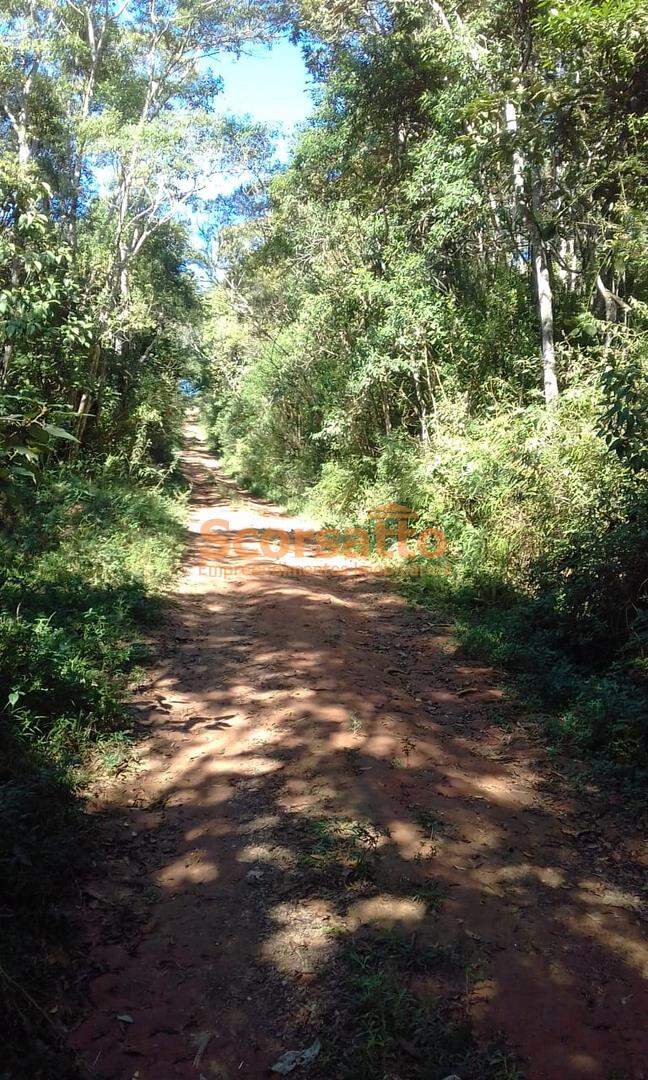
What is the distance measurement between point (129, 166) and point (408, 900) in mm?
17315

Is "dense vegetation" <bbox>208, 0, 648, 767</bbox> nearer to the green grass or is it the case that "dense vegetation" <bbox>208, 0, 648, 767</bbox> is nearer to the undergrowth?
the undergrowth

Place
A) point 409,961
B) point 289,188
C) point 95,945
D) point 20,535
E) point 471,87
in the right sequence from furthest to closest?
point 289,188, point 471,87, point 20,535, point 95,945, point 409,961

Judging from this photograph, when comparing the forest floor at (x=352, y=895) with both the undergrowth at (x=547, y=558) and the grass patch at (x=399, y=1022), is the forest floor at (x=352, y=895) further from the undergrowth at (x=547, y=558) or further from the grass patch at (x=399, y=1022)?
the undergrowth at (x=547, y=558)

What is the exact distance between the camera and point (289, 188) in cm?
1558

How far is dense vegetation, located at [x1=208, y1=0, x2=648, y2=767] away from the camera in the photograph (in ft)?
19.0

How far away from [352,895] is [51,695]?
248 cm

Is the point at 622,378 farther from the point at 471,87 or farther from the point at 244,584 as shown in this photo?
the point at 471,87

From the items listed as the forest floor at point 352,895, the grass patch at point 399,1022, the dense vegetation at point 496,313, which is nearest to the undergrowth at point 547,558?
the dense vegetation at point 496,313

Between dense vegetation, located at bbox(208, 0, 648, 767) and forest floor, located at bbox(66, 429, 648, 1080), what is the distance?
101 centimetres

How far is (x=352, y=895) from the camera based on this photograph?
322cm

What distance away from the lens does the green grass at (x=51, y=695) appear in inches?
108

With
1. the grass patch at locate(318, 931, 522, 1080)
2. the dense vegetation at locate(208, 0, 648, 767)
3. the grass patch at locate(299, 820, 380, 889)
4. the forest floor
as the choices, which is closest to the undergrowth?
the dense vegetation at locate(208, 0, 648, 767)

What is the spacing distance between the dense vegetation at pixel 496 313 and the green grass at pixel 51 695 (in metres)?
3.29

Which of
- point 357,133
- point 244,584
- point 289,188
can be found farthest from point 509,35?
point 244,584
